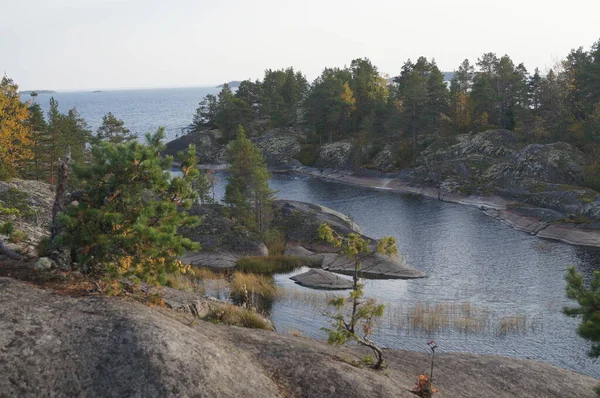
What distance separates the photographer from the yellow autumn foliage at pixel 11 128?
47.0 m

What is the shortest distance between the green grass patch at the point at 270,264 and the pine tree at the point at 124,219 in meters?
35.2

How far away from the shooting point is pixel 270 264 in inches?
2056

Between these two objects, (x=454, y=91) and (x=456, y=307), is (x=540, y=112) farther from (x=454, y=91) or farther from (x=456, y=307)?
(x=456, y=307)

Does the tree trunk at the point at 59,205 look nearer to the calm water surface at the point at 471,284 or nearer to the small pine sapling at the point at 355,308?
the small pine sapling at the point at 355,308

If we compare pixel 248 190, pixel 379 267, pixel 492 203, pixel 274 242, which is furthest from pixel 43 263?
pixel 492 203

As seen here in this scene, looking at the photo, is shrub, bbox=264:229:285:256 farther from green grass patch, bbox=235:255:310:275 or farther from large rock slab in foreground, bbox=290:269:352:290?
large rock slab in foreground, bbox=290:269:352:290

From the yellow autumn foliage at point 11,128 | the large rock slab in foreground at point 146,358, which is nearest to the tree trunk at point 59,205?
the large rock slab in foreground at point 146,358

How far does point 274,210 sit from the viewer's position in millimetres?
67562

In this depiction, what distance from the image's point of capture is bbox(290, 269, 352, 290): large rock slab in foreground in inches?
1845

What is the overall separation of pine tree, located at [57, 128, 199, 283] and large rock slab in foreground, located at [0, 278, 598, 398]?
124cm

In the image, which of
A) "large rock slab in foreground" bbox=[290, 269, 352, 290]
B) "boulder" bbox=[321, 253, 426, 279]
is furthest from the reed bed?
"large rock slab in foreground" bbox=[290, 269, 352, 290]

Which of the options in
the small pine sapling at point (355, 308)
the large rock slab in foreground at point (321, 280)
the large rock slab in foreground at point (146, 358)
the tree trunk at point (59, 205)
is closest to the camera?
the large rock slab in foreground at point (146, 358)

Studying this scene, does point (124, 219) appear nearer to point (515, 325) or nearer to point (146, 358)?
point (146, 358)

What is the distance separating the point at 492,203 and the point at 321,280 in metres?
45.4
